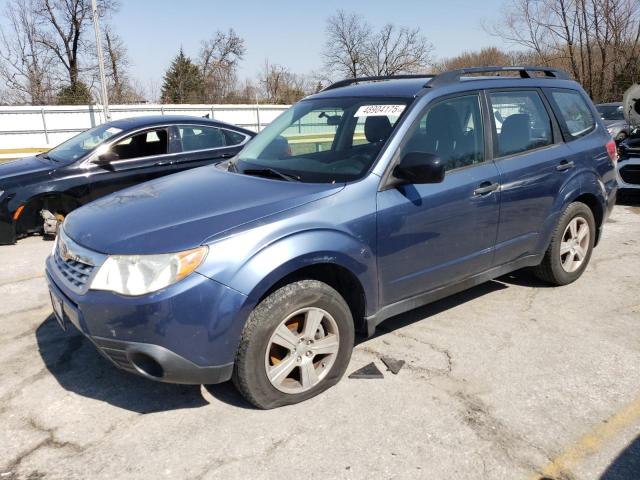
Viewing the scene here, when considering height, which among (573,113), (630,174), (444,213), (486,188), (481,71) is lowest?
(630,174)

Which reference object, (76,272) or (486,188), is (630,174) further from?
(76,272)

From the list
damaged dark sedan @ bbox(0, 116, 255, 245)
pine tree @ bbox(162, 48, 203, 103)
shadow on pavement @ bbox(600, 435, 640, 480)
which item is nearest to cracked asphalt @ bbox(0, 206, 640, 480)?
shadow on pavement @ bbox(600, 435, 640, 480)

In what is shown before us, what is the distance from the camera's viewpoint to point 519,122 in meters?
4.18

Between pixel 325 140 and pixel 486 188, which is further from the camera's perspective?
pixel 325 140

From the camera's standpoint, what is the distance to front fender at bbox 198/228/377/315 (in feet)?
8.54

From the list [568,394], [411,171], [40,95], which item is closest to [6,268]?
[411,171]

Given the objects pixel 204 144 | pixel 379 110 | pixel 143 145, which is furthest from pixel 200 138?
pixel 379 110

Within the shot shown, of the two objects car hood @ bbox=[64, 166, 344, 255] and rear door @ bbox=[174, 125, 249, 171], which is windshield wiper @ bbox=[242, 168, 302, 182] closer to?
car hood @ bbox=[64, 166, 344, 255]

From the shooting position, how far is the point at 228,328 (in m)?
2.63

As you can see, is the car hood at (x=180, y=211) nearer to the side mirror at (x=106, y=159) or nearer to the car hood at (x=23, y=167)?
the side mirror at (x=106, y=159)

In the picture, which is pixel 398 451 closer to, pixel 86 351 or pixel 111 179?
pixel 86 351

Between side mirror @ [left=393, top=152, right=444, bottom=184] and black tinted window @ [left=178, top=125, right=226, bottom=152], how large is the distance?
4.71 metres

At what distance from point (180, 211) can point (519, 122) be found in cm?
277

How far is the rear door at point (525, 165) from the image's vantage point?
394 cm
